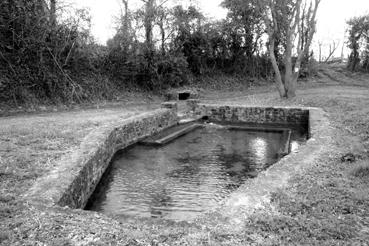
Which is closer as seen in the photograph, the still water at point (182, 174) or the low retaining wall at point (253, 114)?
the still water at point (182, 174)

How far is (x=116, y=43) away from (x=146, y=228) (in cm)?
1339

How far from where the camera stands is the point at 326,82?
21.7m

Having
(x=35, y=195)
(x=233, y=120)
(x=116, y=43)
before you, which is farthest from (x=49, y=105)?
(x=35, y=195)

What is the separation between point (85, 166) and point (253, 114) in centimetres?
896

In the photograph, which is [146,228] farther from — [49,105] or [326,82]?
[326,82]

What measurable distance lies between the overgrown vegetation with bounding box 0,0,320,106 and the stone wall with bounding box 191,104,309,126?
4.00 metres

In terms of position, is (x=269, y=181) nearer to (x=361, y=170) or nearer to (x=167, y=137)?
(x=361, y=170)

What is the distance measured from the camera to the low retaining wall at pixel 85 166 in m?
4.25

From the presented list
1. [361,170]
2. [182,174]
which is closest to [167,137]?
[182,174]

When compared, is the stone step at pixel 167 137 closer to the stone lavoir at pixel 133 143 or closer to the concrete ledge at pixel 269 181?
the stone lavoir at pixel 133 143

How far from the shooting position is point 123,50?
15891 millimetres

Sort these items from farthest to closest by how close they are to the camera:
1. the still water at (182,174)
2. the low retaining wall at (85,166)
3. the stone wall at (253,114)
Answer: the stone wall at (253,114), the still water at (182,174), the low retaining wall at (85,166)

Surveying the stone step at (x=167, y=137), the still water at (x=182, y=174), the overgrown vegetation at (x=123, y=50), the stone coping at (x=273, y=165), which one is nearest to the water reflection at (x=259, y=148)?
the still water at (x=182, y=174)

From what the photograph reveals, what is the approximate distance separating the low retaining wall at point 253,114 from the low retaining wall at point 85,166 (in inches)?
158
